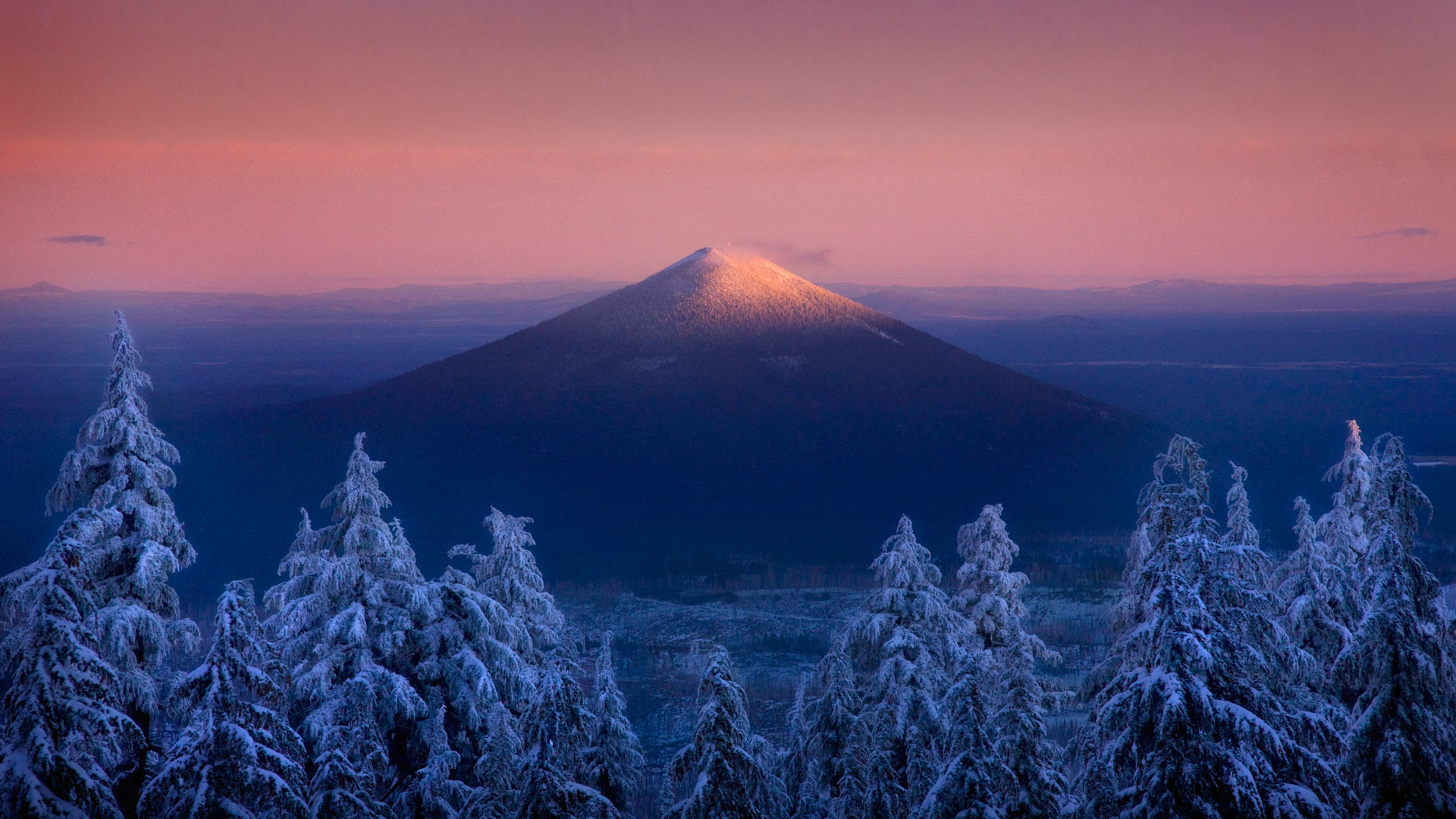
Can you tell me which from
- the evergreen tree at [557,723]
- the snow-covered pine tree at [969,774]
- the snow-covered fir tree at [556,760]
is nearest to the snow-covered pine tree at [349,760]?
the snow-covered fir tree at [556,760]

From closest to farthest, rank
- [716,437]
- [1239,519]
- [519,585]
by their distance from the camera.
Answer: [1239,519] → [519,585] → [716,437]

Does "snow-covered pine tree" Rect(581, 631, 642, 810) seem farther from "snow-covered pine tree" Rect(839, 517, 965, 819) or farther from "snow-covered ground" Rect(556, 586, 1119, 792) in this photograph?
"snow-covered ground" Rect(556, 586, 1119, 792)

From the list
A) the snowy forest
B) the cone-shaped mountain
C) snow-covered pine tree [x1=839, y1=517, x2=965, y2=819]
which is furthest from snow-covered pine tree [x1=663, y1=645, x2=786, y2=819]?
the cone-shaped mountain

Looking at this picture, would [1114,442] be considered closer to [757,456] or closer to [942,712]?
[757,456]

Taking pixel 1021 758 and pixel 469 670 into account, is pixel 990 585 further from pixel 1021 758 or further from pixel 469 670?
pixel 469 670

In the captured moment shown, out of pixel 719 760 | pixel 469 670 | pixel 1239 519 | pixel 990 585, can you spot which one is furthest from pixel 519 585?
pixel 1239 519

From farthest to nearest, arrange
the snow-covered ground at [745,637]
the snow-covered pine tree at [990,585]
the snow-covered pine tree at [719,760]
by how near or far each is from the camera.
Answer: the snow-covered ground at [745,637] → the snow-covered pine tree at [990,585] → the snow-covered pine tree at [719,760]

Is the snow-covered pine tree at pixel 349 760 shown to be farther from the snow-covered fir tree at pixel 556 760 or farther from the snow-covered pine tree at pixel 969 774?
the snow-covered pine tree at pixel 969 774
